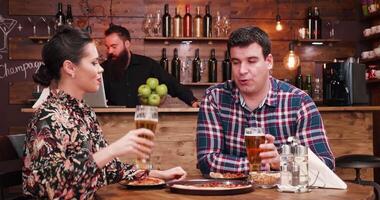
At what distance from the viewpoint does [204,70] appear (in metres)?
7.18

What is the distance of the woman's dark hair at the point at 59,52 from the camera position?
2.36m

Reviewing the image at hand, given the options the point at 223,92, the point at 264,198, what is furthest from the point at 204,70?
the point at 264,198

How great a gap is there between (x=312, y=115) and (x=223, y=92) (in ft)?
1.46

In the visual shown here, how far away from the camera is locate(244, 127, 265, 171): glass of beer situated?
6.88 ft

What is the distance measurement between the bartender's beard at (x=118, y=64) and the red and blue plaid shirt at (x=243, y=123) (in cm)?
335

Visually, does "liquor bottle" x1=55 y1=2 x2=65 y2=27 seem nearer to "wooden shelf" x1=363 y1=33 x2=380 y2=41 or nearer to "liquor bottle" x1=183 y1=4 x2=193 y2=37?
"liquor bottle" x1=183 y1=4 x2=193 y2=37

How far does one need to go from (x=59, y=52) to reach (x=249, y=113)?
896 millimetres

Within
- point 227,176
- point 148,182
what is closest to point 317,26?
point 227,176

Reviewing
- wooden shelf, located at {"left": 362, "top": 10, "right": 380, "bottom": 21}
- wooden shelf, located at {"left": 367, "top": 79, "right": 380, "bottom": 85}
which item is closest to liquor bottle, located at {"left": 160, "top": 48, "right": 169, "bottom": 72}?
wooden shelf, located at {"left": 367, "top": 79, "right": 380, "bottom": 85}

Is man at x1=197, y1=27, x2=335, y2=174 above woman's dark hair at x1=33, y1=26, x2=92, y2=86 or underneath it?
underneath

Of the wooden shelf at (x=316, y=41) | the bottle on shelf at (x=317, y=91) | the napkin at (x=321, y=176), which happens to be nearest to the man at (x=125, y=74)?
the bottle on shelf at (x=317, y=91)

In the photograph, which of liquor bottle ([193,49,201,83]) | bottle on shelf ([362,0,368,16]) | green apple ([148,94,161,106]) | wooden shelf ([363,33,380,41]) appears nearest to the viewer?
green apple ([148,94,161,106])

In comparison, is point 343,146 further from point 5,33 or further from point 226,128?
point 5,33

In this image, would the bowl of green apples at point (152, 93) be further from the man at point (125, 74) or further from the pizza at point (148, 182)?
the pizza at point (148, 182)
